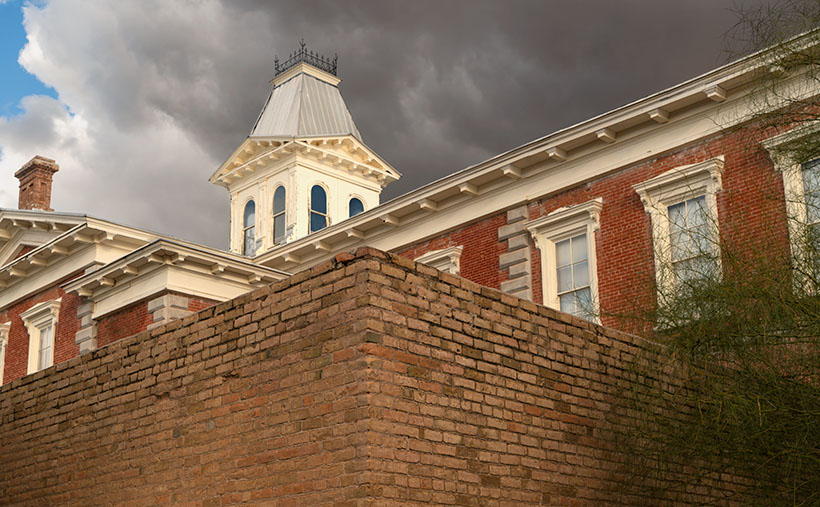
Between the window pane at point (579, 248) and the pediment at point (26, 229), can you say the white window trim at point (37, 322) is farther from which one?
the window pane at point (579, 248)

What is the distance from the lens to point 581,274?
18109 millimetres

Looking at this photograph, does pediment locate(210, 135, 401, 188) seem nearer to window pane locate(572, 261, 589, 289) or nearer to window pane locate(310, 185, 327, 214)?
window pane locate(310, 185, 327, 214)

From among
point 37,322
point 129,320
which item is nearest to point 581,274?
point 129,320

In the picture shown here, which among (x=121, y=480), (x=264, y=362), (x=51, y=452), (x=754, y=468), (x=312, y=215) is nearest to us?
(x=264, y=362)

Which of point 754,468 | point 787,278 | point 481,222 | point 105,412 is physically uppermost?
point 481,222

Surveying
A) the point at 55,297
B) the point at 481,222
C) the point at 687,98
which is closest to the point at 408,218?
the point at 481,222

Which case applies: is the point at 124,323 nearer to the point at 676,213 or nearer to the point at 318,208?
the point at 318,208

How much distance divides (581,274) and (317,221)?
1703cm

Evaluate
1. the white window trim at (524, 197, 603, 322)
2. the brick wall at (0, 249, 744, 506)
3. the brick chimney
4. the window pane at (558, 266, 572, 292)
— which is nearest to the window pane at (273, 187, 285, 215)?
the brick chimney

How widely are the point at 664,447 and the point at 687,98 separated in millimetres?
8228

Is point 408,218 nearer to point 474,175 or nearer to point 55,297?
point 474,175

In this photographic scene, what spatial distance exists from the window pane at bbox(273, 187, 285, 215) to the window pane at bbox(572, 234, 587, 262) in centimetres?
1690

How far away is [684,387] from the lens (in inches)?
426

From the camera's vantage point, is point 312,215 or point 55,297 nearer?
point 55,297
